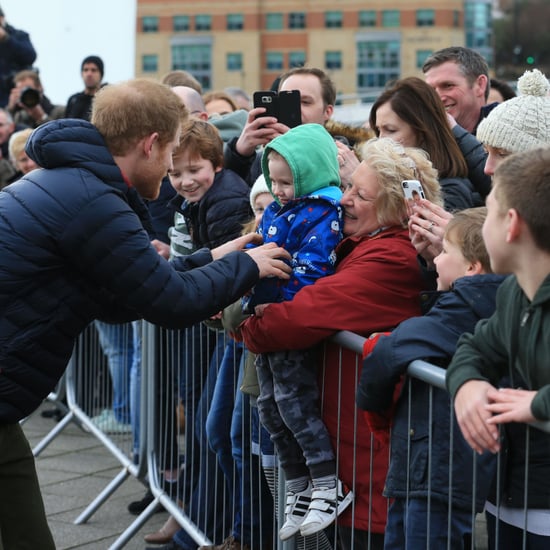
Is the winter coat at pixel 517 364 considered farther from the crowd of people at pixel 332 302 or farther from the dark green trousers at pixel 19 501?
the dark green trousers at pixel 19 501

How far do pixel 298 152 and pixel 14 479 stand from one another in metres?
1.49

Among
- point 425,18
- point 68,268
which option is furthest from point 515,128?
point 425,18

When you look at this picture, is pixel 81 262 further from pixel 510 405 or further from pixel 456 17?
pixel 456 17

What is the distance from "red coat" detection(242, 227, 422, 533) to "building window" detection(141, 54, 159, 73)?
348ft

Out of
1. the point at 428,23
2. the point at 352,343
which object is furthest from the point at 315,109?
the point at 428,23

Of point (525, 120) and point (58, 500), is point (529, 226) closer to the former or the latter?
point (525, 120)

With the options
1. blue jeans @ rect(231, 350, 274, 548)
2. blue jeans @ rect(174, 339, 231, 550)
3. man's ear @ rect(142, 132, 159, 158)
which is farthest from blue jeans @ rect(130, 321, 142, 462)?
man's ear @ rect(142, 132, 159, 158)

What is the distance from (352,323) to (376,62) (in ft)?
346

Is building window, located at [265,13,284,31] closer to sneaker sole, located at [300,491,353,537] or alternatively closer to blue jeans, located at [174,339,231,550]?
blue jeans, located at [174,339,231,550]

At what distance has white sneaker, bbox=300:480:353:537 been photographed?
3.62 metres

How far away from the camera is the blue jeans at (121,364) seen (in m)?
6.42

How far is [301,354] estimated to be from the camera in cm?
366

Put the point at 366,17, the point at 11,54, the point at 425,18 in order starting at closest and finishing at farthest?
the point at 11,54 < the point at 425,18 < the point at 366,17

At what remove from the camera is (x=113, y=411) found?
6680 mm
